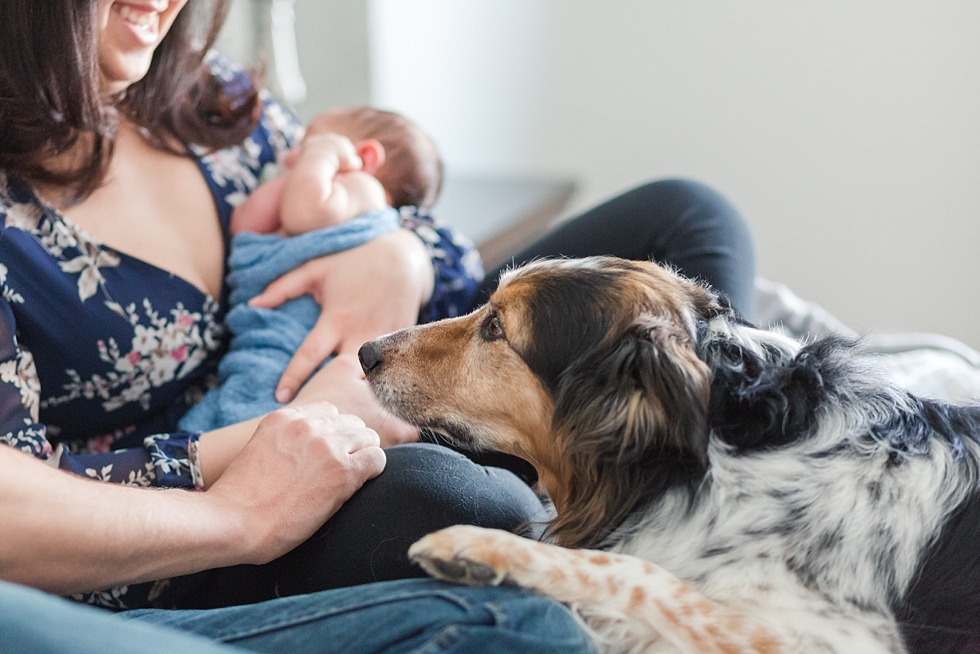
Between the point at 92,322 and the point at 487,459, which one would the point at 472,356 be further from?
the point at 92,322

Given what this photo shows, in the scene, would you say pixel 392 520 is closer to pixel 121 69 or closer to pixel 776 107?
pixel 121 69

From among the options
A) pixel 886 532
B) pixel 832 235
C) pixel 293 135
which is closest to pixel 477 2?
pixel 832 235

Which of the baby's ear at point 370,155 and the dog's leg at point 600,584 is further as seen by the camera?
the baby's ear at point 370,155

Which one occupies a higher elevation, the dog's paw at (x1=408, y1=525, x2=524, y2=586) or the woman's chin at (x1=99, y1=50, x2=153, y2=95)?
the woman's chin at (x1=99, y1=50, x2=153, y2=95)

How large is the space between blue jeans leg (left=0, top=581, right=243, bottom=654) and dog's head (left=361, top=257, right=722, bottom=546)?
50 centimetres

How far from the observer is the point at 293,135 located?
1.87 meters

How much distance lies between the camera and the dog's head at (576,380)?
3.15 feet

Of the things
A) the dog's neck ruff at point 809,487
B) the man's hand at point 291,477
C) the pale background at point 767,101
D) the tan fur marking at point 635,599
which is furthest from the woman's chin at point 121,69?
the pale background at point 767,101

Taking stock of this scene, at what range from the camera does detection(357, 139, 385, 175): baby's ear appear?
181cm

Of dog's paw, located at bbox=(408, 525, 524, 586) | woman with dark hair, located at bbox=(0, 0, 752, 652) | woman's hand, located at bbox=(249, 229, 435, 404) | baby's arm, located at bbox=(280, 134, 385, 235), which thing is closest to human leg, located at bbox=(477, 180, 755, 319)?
woman with dark hair, located at bbox=(0, 0, 752, 652)

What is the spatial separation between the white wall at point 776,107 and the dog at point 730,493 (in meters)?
2.51

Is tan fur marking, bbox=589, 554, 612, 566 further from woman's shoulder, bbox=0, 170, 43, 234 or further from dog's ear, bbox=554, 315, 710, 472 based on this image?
woman's shoulder, bbox=0, 170, 43, 234

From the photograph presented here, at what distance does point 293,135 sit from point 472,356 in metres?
0.92

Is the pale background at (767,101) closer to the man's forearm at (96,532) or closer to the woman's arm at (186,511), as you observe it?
the woman's arm at (186,511)
